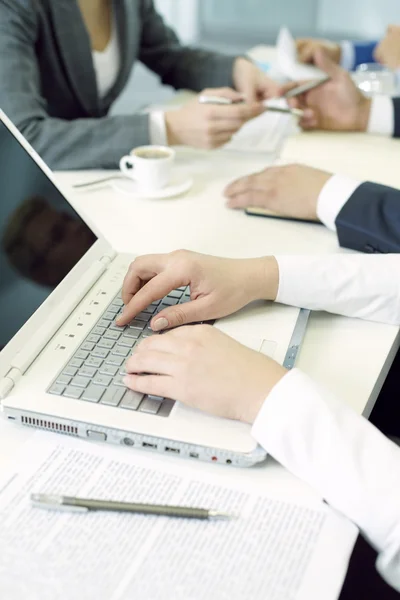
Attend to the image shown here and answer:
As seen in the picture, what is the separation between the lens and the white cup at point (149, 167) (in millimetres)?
1047

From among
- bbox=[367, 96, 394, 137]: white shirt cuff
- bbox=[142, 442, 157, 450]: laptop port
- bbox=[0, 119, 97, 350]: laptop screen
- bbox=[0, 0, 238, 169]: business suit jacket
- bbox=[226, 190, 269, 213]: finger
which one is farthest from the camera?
bbox=[367, 96, 394, 137]: white shirt cuff

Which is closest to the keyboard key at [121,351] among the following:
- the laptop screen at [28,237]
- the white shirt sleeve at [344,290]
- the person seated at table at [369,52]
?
the laptop screen at [28,237]

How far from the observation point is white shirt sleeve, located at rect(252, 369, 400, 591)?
485mm

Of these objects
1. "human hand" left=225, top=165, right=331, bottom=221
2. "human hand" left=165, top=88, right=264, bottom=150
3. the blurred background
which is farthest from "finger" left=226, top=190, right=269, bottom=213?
the blurred background

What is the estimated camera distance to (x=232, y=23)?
3.23 meters

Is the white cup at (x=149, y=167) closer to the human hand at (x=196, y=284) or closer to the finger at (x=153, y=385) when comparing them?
Answer: the human hand at (x=196, y=284)

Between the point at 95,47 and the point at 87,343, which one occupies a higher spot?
the point at 95,47

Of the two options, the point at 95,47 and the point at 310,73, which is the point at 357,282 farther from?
the point at 95,47

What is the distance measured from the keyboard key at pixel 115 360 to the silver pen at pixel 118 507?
0.16 m

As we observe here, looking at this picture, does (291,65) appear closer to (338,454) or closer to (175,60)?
(175,60)

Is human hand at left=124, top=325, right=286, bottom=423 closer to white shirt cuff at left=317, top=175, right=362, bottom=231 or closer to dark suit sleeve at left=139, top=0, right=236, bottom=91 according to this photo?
white shirt cuff at left=317, top=175, right=362, bottom=231

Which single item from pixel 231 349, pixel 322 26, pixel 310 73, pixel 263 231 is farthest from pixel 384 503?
pixel 322 26

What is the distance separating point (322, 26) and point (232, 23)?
0.48m

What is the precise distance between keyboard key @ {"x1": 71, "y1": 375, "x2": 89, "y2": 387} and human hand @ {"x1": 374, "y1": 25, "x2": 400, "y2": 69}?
1498mm
